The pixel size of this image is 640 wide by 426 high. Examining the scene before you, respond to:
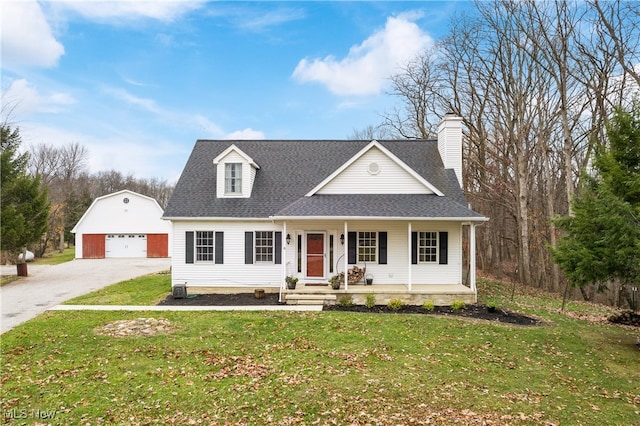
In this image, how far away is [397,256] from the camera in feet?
51.5

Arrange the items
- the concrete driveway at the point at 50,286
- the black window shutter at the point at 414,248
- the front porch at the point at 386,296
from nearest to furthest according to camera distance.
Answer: the concrete driveway at the point at 50,286 < the front porch at the point at 386,296 < the black window shutter at the point at 414,248

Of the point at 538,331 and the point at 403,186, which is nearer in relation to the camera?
the point at 538,331

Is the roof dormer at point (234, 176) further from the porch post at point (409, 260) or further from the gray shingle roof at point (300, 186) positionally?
the porch post at point (409, 260)

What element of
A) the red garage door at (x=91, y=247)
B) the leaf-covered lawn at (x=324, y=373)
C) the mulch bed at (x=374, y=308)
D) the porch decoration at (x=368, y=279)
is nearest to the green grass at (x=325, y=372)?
the leaf-covered lawn at (x=324, y=373)

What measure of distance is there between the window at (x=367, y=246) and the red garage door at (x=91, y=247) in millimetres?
27151

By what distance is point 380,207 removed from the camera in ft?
49.6

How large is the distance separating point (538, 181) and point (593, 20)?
42.0 ft

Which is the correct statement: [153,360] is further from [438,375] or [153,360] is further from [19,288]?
[19,288]

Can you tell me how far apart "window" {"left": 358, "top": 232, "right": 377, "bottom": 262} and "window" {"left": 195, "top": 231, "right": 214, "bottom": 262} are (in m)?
5.91

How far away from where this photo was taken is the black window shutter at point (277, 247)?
642 inches

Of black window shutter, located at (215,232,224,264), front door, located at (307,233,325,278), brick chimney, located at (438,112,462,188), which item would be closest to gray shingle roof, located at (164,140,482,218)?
brick chimney, located at (438,112,462,188)

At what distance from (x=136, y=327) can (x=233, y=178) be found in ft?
26.5

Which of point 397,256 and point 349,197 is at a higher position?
point 349,197

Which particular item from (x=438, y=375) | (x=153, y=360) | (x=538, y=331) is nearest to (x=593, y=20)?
(x=538, y=331)
